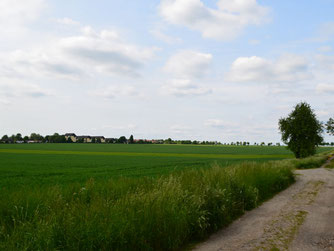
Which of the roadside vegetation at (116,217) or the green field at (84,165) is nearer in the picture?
the roadside vegetation at (116,217)

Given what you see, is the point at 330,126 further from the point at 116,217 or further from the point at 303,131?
the point at 116,217

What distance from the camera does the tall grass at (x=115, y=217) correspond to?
5.12 meters

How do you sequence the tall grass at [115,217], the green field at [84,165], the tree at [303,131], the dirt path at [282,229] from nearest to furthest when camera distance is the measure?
the tall grass at [115,217]
the dirt path at [282,229]
the green field at [84,165]
the tree at [303,131]

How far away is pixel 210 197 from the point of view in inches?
333

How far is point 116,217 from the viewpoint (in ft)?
19.0

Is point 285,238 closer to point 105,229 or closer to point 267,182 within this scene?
point 105,229

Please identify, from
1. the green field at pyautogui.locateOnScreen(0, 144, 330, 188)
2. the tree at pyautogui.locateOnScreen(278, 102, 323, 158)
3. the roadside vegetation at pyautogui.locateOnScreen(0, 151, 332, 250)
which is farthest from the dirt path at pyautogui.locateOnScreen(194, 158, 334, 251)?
the tree at pyautogui.locateOnScreen(278, 102, 323, 158)

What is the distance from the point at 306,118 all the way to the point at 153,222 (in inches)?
1715

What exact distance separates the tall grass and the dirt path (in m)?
0.58

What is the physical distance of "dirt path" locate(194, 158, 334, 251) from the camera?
6.51 m

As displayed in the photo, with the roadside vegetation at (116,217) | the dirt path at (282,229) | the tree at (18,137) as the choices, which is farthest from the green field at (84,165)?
the tree at (18,137)

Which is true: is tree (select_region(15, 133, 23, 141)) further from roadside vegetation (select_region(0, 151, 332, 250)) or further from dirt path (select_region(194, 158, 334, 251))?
dirt path (select_region(194, 158, 334, 251))

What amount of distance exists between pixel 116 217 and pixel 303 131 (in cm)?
4352

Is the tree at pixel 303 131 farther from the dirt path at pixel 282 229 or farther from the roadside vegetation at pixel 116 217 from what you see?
the roadside vegetation at pixel 116 217
